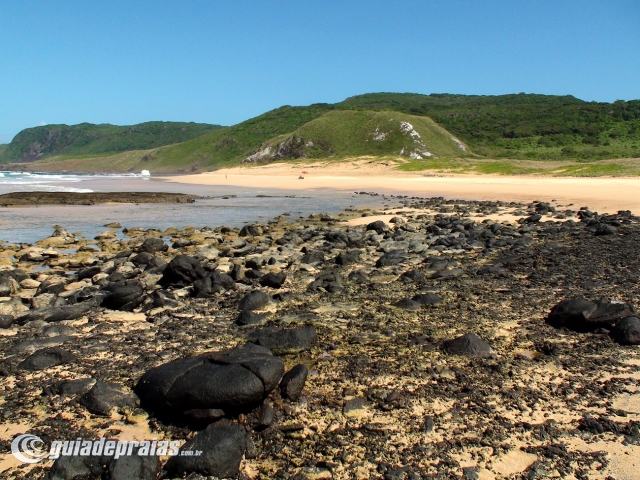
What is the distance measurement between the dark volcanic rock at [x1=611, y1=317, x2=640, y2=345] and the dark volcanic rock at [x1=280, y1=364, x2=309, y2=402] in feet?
13.1

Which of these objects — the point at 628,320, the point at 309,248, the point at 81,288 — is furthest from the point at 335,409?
the point at 309,248

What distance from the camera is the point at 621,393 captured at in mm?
4863

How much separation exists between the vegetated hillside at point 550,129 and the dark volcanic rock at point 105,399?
76.0 metres

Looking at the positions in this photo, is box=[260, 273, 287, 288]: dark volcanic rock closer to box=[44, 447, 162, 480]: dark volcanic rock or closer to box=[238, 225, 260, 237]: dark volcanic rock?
box=[44, 447, 162, 480]: dark volcanic rock

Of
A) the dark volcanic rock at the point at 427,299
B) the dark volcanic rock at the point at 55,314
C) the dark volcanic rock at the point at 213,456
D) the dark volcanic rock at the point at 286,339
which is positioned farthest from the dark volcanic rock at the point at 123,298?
the dark volcanic rock at the point at 427,299

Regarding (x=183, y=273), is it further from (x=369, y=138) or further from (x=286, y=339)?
(x=369, y=138)

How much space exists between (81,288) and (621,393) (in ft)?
29.1

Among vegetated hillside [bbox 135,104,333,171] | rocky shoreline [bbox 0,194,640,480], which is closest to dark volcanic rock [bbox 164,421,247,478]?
rocky shoreline [bbox 0,194,640,480]

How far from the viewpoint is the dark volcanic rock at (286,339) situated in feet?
20.5

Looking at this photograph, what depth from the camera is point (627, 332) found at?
6.05m

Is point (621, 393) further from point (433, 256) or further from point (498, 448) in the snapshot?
point (433, 256)

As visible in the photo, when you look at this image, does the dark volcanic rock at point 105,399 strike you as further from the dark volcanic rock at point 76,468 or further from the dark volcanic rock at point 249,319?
the dark volcanic rock at point 249,319

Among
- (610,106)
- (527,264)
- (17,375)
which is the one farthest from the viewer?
(610,106)

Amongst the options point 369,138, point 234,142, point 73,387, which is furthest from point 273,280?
point 234,142
